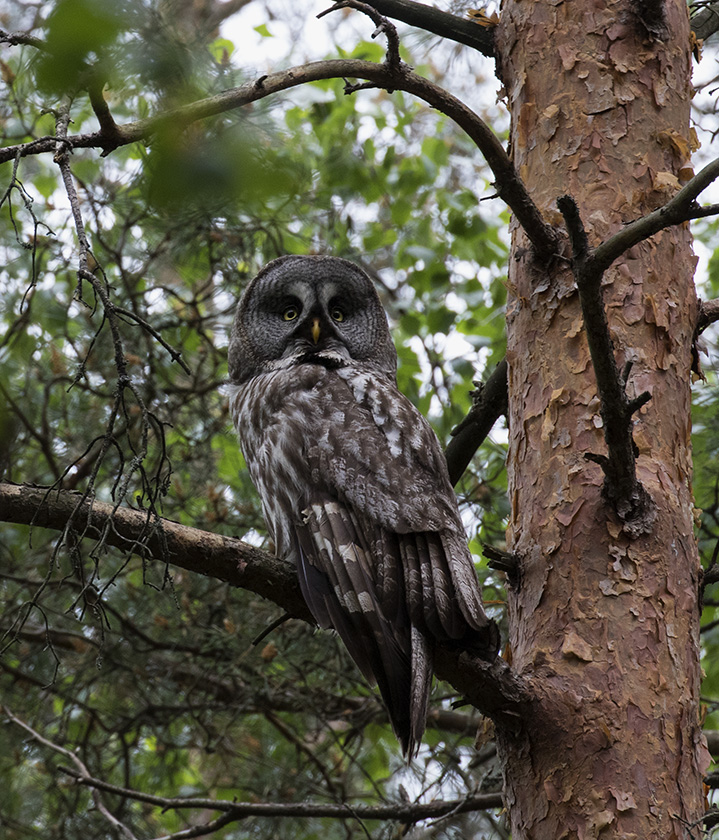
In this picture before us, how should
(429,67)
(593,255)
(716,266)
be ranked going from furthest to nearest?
(429,67), (716,266), (593,255)

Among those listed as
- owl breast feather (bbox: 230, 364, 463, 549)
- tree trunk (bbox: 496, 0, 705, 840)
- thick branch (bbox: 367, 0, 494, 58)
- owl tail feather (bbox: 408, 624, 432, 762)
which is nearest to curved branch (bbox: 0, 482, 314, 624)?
owl tail feather (bbox: 408, 624, 432, 762)

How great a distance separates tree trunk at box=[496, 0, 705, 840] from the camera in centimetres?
194

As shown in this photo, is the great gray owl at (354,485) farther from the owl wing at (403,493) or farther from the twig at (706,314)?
the twig at (706,314)

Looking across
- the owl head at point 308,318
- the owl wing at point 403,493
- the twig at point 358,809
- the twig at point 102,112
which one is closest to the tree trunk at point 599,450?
the owl wing at point 403,493

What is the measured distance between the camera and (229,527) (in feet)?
13.6

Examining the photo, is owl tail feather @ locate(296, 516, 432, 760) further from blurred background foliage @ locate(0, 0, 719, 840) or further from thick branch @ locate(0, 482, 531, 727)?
blurred background foliage @ locate(0, 0, 719, 840)

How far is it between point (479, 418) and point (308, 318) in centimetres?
85

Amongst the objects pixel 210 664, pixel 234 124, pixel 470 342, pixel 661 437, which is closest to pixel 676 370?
pixel 661 437

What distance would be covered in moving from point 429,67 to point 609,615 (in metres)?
6.34

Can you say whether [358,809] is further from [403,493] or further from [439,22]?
[439,22]

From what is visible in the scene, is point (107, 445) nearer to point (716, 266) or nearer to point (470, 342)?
point (470, 342)

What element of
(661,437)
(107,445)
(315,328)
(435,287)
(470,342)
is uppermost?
(435,287)

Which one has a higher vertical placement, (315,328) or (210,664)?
(315,328)

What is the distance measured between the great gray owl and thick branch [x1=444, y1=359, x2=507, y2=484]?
101 mm
